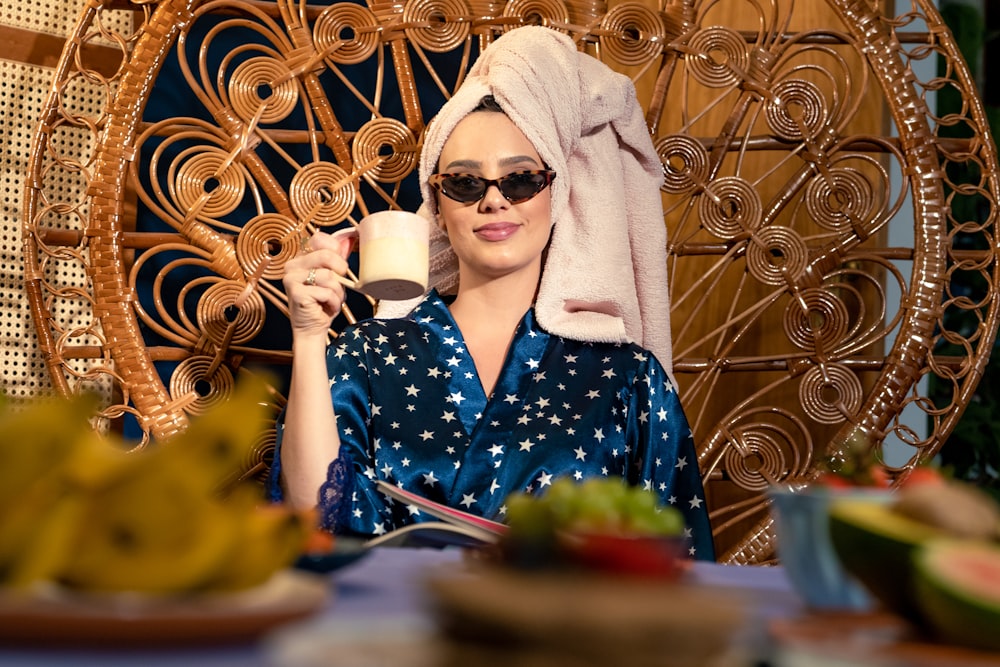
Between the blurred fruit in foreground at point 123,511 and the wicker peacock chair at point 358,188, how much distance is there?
5.05ft

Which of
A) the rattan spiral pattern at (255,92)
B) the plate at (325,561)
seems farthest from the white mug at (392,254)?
the plate at (325,561)

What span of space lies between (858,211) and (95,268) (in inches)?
60.4

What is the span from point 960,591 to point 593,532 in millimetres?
201

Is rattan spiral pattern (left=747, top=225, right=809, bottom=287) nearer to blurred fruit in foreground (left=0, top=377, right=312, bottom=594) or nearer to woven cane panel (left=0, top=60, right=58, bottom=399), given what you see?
woven cane panel (left=0, top=60, right=58, bottom=399)

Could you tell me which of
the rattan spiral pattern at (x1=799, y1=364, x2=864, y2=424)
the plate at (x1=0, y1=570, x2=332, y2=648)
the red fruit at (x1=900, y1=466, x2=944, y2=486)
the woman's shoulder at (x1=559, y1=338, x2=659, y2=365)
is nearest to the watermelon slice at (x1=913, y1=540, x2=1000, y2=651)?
the red fruit at (x1=900, y1=466, x2=944, y2=486)

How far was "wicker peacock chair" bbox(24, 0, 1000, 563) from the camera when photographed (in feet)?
7.01

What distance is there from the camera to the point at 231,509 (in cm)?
60

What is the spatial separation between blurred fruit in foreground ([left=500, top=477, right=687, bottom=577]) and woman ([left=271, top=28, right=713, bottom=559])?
1121 mm

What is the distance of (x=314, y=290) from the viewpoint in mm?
1838

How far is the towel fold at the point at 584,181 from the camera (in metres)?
2.10

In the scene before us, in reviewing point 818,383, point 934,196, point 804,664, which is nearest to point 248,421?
point 804,664

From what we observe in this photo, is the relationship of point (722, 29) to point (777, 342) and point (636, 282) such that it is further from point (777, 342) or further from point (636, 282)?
point (777, 342)

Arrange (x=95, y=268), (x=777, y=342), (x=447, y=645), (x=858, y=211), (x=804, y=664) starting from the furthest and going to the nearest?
(x=777, y=342), (x=858, y=211), (x=95, y=268), (x=804, y=664), (x=447, y=645)

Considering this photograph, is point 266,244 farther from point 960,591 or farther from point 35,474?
point 960,591
